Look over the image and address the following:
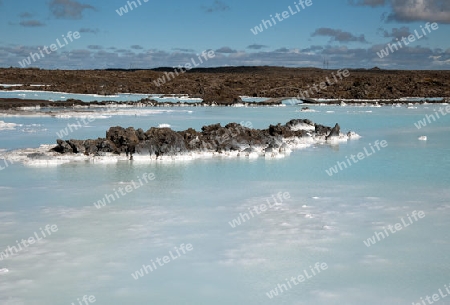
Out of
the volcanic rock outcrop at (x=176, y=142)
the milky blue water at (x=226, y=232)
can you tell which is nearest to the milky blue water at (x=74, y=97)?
the volcanic rock outcrop at (x=176, y=142)

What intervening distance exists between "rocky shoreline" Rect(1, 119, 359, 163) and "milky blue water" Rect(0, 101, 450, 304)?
661 mm

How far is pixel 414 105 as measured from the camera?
99.6 ft

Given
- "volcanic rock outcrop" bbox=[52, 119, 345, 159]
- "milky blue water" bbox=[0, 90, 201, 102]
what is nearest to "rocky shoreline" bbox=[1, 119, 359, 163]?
"volcanic rock outcrop" bbox=[52, 119, 345, 159]

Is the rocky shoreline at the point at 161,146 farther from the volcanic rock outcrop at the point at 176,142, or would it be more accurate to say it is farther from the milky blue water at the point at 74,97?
the milky blue water at the point at 74,97

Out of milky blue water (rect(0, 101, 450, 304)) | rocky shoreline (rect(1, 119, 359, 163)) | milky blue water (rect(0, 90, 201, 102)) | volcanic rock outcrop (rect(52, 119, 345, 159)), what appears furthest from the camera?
milky blue water (rect(0, 90, 201, 102))

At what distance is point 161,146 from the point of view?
11.3 meters

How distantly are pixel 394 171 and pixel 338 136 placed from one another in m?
4.93

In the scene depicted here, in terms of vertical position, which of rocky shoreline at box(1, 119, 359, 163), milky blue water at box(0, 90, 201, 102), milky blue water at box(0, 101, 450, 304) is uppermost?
milky blue water at box(0, 90, 201, 102)

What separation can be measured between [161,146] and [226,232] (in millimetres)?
5466

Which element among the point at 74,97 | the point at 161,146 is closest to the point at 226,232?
the point at 161,146

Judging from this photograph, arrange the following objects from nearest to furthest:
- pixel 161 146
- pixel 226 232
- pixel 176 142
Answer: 1. pixel 226 232
2. pixel 161 146
3. pixel 176 142

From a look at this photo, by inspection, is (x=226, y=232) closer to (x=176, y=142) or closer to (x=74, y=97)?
(x=176, y=142)

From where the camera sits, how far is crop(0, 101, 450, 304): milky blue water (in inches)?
178

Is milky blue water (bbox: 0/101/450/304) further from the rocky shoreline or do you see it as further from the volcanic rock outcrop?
the volcanic rock outcrop
